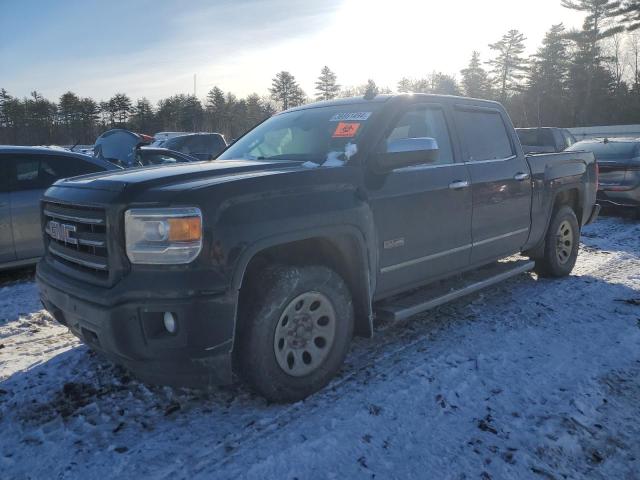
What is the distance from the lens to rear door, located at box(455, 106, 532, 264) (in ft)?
14.4

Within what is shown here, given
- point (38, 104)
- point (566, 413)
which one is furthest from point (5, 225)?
point (38, 104)

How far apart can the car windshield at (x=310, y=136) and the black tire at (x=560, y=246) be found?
2866 millimetres

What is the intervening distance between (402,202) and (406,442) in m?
1.64

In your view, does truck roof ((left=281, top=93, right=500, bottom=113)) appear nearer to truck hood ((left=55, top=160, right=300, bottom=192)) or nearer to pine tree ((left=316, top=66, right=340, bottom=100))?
truck hood ((left=55, top=160, right=300, bottom=192))

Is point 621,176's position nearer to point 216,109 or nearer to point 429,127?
point 429,127

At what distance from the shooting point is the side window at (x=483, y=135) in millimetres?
4457

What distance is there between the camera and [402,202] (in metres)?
3.62

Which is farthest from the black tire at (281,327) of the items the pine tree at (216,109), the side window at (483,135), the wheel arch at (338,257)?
the pine tree at (216,109)

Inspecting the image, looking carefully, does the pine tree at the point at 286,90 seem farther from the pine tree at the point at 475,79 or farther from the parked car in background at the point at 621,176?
the parked car in background at the point at 621,176

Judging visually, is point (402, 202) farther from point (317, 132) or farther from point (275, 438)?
point (275, 438)

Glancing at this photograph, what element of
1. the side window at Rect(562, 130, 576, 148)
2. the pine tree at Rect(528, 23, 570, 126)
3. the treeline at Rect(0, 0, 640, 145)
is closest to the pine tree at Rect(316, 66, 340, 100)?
the treeline at Rect(0, 0, 640, 145)

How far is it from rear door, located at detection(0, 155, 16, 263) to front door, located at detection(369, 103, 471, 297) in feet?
14.4

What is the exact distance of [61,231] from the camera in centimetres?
310

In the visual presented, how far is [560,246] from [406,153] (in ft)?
10.8
